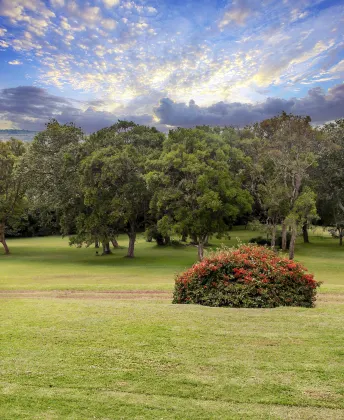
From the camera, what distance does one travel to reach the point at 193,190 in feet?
103

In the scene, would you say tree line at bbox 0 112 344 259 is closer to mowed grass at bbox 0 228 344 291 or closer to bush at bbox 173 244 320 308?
mowed grass at bbox 0 228 344 291

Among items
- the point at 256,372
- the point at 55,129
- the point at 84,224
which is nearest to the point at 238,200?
the point at 84,224

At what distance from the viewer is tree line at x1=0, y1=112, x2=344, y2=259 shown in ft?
103

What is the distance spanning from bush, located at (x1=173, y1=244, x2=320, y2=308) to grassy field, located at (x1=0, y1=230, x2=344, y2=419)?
1220 millimetres

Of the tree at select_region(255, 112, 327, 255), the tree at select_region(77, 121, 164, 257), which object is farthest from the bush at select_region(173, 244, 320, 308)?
the tree at select_region(255, 112, 327, 255)

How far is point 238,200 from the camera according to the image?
1259 inches

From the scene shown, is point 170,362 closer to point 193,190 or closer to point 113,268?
point 193,190

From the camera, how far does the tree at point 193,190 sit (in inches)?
1203

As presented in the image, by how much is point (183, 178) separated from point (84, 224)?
10638 millimetres

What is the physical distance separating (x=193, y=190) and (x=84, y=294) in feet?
50.4

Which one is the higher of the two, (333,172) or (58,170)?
(333,172)

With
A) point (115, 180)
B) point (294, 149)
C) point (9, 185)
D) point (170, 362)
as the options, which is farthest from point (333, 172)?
point (170, 362)

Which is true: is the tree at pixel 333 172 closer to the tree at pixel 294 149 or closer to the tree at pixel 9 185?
the tree at pixel 294 149

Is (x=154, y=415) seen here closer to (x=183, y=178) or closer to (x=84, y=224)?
(x=183, y=178)
